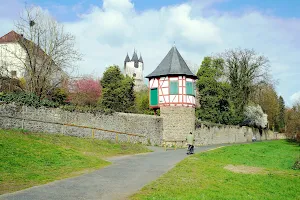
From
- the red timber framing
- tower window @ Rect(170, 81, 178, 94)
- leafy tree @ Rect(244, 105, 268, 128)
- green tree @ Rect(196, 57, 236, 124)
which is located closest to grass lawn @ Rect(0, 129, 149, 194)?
the red timber framing

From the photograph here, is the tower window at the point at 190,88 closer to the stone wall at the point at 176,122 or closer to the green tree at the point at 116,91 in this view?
the stone wall at the point at 176,122

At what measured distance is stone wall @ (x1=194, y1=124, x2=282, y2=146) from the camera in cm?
3519

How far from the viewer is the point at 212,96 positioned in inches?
1671

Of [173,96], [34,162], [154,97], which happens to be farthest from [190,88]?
[34,162]

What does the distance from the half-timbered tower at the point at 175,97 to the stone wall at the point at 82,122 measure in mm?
1144

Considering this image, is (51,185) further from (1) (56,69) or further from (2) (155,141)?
(2) (155,141)

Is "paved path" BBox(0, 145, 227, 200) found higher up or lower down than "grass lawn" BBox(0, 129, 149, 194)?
lower down

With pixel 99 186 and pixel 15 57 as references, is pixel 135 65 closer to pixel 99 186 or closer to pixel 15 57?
pixel 15 57

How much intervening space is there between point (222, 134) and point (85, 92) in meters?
17.8

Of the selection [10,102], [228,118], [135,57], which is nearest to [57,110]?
[10,102]

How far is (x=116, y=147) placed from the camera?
894 inches

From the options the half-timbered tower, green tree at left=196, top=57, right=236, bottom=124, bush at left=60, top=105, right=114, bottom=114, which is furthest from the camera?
green tree at left=196, top=57, right=236, bottom=124

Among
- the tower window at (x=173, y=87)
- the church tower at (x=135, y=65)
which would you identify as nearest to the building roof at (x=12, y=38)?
the tower window at (x=173, y=87)

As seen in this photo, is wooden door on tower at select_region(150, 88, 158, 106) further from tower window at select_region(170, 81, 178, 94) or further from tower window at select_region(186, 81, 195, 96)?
tower window at select_region(186, 81, 195, 96)
